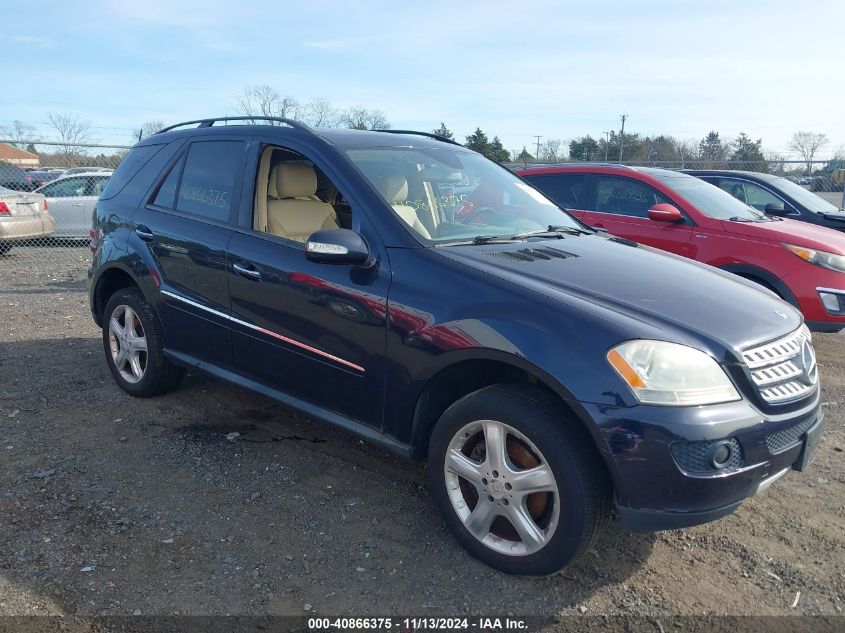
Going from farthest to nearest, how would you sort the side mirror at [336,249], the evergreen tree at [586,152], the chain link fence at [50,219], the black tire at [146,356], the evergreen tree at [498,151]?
the evergreen tree at [498,151]
the evergreen tree at [586,152]
the chain link fence at [50,219]
the black tire at [146,356]
the side mirror at [336,249]

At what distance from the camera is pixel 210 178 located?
13.6 ft

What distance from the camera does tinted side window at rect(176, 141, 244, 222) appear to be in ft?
13.1

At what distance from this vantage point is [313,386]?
3449 millimetres

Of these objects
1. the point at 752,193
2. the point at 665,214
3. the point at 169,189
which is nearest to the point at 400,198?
the point at 169,189

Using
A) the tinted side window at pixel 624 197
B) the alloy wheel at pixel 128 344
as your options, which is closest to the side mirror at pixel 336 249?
the alloy wheel at pixel 128 344

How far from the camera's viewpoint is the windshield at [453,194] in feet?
11.2

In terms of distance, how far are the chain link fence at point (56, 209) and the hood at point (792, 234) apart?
2566mm

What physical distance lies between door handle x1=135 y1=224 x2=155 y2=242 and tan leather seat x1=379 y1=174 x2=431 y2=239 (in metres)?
1.78

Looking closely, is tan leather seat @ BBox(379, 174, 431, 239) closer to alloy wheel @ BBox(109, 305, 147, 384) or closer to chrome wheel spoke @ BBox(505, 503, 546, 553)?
chrome wheel spoke @ BBox(505, 503, 546, 553)

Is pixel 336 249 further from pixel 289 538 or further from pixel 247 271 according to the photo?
pixel 289 538

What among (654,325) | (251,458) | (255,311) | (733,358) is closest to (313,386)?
(255,311)

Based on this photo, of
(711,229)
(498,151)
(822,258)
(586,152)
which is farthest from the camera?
(498,151)

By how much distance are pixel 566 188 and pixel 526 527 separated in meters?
5.38

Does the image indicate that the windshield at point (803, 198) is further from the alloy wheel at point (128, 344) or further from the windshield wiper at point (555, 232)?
the alloy wheel at point (128, 344)
